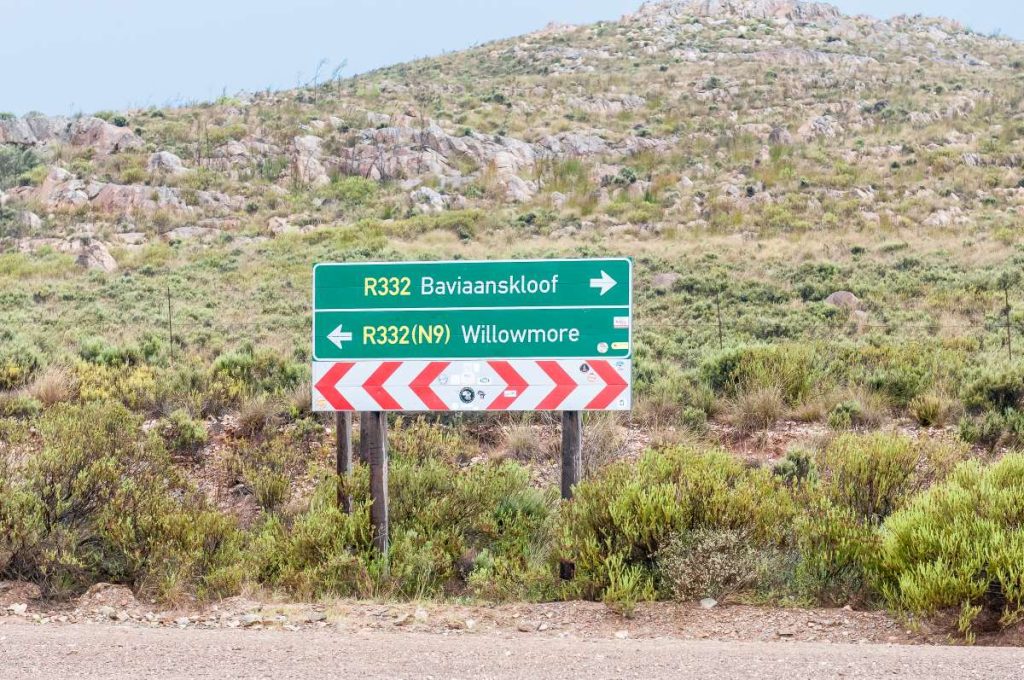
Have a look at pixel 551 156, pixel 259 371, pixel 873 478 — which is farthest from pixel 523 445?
pixel 551 156

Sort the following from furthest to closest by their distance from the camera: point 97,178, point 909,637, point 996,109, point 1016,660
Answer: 1. point 996,109
2. point 97,178
3. point 909,637
4. point 1016,660

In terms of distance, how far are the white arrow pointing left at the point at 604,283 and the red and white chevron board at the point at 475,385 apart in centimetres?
55

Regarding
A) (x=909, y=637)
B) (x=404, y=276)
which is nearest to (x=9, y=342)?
(x=404, y=276)

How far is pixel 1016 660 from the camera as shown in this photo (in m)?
4.23

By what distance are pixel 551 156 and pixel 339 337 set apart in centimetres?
3601

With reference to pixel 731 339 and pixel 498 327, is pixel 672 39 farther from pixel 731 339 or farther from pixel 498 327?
pixel 498 327

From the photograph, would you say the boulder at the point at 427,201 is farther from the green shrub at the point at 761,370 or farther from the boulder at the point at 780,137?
the green shrub at the point at 761,370

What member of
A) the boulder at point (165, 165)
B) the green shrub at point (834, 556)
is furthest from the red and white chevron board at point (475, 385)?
the boulder at point (165, 165)

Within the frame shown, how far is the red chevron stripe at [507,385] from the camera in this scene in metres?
6.83

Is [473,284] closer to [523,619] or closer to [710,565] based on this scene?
[523,619]

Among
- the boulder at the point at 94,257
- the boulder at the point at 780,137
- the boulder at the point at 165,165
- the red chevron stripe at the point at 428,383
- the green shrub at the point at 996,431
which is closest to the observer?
the red chevron stripe at the point at 428,383

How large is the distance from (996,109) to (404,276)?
47.2 metres

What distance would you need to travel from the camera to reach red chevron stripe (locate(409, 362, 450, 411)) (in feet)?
22.6

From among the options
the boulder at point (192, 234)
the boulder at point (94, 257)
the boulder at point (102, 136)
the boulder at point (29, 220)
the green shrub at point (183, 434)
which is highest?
the boulder at point (102, 136)
